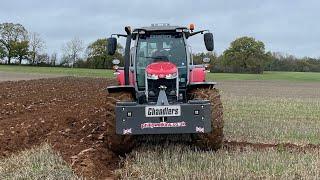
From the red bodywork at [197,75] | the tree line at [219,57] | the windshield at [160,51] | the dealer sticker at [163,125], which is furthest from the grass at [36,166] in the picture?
the tree line at [219,57]

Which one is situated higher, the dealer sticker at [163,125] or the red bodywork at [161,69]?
the red bodywork at [161,69]

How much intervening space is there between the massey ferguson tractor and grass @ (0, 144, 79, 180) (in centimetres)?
109

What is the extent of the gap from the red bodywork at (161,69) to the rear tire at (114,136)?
628 mm

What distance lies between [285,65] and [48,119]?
9750 cm

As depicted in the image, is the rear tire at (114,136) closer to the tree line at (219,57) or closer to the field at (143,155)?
the field at (143,155)

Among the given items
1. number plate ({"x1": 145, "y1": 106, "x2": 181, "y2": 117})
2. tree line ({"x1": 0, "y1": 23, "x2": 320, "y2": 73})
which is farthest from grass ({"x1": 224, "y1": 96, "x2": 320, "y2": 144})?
tree line ({"x1": 0, "y1": 23, "x2": 320, "y2": 73})

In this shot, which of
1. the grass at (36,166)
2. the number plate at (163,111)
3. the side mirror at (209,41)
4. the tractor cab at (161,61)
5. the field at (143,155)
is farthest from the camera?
the side mirror at (209,41)

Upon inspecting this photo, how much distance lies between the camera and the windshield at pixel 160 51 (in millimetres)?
8906

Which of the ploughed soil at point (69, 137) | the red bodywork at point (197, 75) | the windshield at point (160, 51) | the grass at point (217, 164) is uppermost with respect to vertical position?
the windshield at point (160, 51)

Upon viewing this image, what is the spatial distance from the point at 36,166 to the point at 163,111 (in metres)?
2.12

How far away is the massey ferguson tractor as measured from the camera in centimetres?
748

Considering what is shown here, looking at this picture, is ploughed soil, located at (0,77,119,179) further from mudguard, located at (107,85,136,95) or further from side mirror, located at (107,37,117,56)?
side mirror, located at (107,37,117,56)

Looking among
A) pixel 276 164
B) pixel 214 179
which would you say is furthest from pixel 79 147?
pixel 276 164

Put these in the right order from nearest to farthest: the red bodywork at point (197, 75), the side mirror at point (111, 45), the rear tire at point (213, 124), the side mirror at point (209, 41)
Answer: the rear tire at point (213, 124) → the side mirror at point (209, 41) → the side mirror at point (111, 45) → the red bodywork at point (197, 75)
